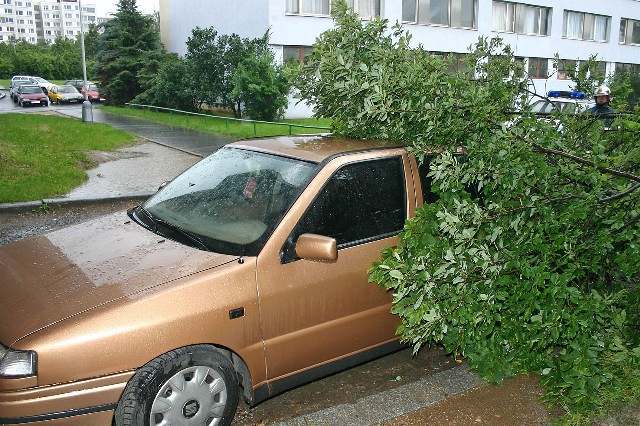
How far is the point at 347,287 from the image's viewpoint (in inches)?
149

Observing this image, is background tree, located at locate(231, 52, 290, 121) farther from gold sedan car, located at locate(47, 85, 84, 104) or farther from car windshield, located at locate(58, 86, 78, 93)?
car windshield, located at locate(58, 86, 78, 93)

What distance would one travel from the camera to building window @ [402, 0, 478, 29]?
3030 cm

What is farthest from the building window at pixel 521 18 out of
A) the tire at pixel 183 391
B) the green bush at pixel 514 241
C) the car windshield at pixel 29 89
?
the tire at pixel 183 391

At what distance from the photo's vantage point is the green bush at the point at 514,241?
3.50 metres

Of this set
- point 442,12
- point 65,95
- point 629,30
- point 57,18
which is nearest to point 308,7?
point 442,12

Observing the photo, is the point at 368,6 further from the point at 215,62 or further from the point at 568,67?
the point at 568,67

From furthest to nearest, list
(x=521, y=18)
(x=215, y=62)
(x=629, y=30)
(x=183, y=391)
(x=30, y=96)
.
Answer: (x=629, y=30) < (x=521, y=18) < (x=30, y=96) < (x=215, y=62) < (x=183, y=391)

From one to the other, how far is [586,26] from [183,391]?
43.0 metres

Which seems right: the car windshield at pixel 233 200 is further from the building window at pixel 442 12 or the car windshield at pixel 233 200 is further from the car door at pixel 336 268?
the building window at pixel 442 12

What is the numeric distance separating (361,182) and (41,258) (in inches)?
85.2

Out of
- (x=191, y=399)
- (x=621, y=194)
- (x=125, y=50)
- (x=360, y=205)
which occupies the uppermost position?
(x=125, y=50)

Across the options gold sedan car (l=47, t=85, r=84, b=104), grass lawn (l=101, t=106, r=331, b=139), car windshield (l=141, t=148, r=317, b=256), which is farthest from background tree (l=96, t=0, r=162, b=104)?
car windshield (l=141, t=148, r=317, b=256)

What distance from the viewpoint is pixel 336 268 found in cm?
372

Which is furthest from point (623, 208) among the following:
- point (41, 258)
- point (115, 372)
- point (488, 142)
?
point (41, 258)
